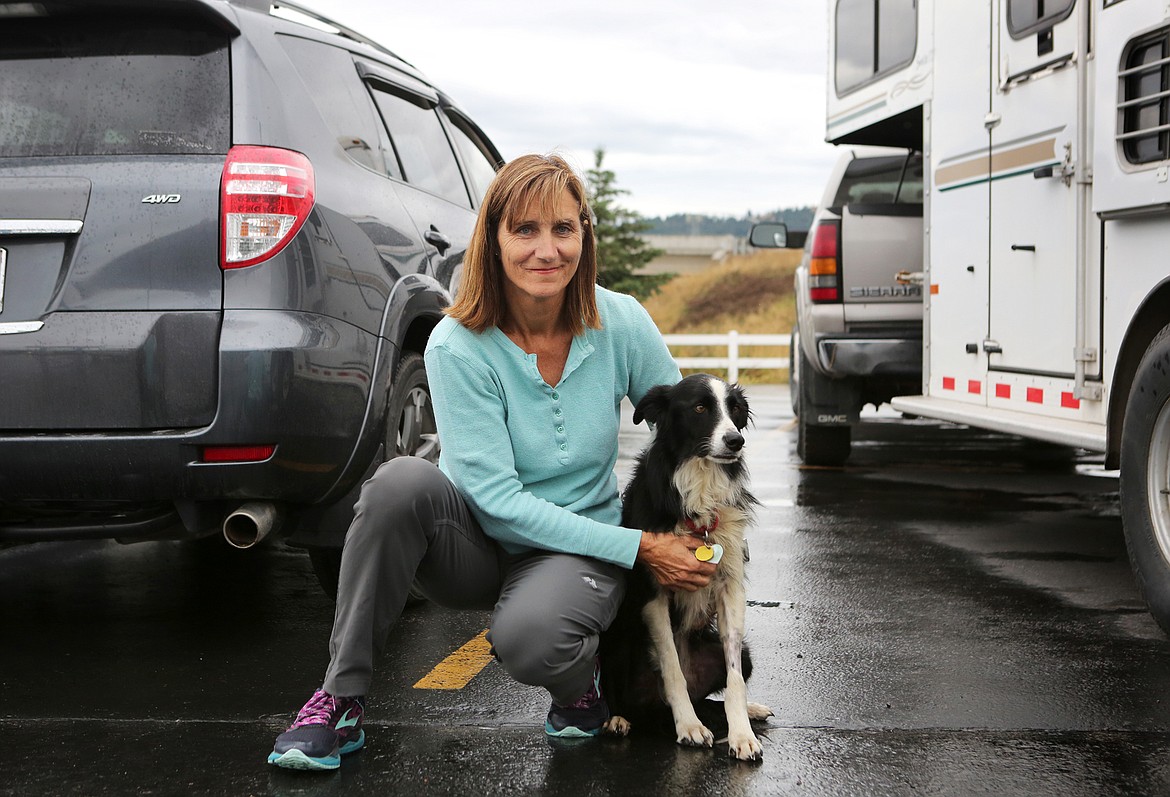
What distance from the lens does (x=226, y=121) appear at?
391 centimetres

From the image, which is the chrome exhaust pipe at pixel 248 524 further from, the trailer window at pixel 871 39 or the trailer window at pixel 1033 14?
the trailer window at pixel 871 39

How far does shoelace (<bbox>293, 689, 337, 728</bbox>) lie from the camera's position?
3.17 m

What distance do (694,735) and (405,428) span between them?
1873 millimetres

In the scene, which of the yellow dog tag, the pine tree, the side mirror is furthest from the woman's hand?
the pine tree

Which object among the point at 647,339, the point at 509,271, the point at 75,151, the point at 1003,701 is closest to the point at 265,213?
the point at 75,151

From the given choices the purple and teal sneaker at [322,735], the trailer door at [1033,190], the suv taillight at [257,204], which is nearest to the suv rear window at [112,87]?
the suv taillight at [257,204]

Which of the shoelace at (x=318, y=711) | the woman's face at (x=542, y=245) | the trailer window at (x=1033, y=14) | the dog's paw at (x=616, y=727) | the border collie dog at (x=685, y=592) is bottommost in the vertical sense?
the dog's paw at (x=616, y=727)

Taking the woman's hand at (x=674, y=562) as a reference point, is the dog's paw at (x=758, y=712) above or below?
below

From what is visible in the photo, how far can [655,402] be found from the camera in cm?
350

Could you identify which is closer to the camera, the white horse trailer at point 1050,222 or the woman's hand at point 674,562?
the woman's hand at point 674,562

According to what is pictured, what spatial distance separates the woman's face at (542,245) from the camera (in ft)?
11.1

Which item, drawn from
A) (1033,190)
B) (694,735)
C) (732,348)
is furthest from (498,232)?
(732,348)

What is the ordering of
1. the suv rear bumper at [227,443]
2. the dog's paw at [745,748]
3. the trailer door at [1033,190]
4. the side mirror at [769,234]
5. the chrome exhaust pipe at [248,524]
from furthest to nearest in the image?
1. the side mirror at [769,234]
2. the trailer door at [1033,190]
3. the chrome exhaust pipe at [248,524]
4. the suv rear bumper at [227,443]
5. the dog's paw at [745,748]

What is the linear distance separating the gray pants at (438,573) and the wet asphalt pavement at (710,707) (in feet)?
0.84
